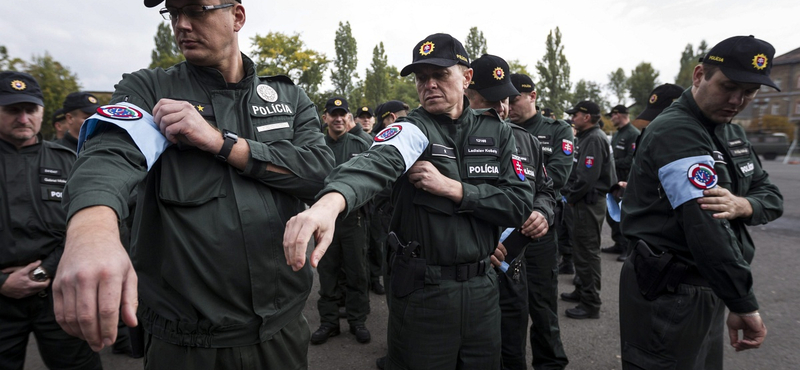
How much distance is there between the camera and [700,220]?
6.58 ft

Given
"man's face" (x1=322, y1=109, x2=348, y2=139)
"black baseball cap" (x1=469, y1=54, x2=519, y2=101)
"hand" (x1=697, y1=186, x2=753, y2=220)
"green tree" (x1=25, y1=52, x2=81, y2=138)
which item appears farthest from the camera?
"green tree" (x1=25, y1=52, x2=81, y2=138)

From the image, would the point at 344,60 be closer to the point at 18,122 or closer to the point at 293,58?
the point at 293,58

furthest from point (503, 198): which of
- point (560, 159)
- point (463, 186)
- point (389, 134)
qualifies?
point (560, 159)

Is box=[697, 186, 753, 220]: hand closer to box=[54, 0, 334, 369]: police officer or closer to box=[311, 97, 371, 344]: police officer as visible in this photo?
box=[54, 0, 334, 369]: police officer

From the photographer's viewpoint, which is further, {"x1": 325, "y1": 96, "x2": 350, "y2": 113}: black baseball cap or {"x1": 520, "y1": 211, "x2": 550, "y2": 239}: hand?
{"x1": 325, "y1": 96, "x2": 350, "y2": 113}: black baseball cap

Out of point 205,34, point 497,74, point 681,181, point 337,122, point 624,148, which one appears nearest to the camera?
point 205,34

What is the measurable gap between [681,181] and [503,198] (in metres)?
0.92

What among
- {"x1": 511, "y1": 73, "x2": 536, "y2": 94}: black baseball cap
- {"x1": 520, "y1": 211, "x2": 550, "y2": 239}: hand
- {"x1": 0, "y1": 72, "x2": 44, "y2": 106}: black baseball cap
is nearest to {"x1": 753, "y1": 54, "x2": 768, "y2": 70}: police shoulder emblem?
{"x1": 520, "y1": 211, "x2": 550, "y2": 239}: hand

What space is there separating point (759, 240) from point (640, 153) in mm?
7590

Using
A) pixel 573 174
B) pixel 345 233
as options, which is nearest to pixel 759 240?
pixel 573 174

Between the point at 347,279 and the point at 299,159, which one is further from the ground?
the point at 299,159

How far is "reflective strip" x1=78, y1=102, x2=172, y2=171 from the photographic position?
4.10ft

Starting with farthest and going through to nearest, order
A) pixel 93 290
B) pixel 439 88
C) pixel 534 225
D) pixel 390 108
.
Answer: pixel 390 108 < pixel 534 225 < pixel 439 88 < pixel 93 290

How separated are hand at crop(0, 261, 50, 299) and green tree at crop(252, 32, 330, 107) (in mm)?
30756
